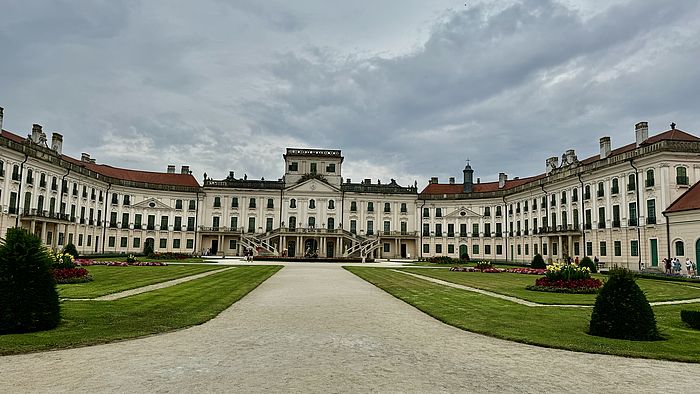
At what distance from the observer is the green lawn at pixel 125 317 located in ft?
30.0

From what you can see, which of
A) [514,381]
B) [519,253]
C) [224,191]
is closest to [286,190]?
[224,191]

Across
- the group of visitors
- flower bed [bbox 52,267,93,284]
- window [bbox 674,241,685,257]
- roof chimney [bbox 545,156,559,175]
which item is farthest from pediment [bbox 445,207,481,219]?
flower bed [bbox 52,267,93,284]

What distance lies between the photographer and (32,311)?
10.0m

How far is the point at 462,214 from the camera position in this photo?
7438 cm

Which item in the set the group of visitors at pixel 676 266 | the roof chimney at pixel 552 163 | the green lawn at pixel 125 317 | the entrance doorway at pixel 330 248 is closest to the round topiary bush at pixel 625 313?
the green lawn at pixel 125 317

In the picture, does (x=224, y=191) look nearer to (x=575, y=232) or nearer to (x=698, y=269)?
(x=575, y=232)

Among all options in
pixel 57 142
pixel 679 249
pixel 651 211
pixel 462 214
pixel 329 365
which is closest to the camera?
pixel 329 365

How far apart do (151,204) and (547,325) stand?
67702 mm

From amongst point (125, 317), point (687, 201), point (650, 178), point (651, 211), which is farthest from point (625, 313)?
point (650, 178)

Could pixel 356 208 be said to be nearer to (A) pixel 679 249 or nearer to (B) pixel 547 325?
(A) pixel 679 249

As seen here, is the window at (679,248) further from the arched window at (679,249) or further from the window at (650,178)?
the window at (650,178)

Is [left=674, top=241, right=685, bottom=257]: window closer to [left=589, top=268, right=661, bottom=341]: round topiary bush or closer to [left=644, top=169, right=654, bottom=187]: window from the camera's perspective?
[left=644, top=169, right=654, bottom=187]: window

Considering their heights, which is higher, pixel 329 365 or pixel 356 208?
pixel 356 208

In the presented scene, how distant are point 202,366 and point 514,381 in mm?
4691
